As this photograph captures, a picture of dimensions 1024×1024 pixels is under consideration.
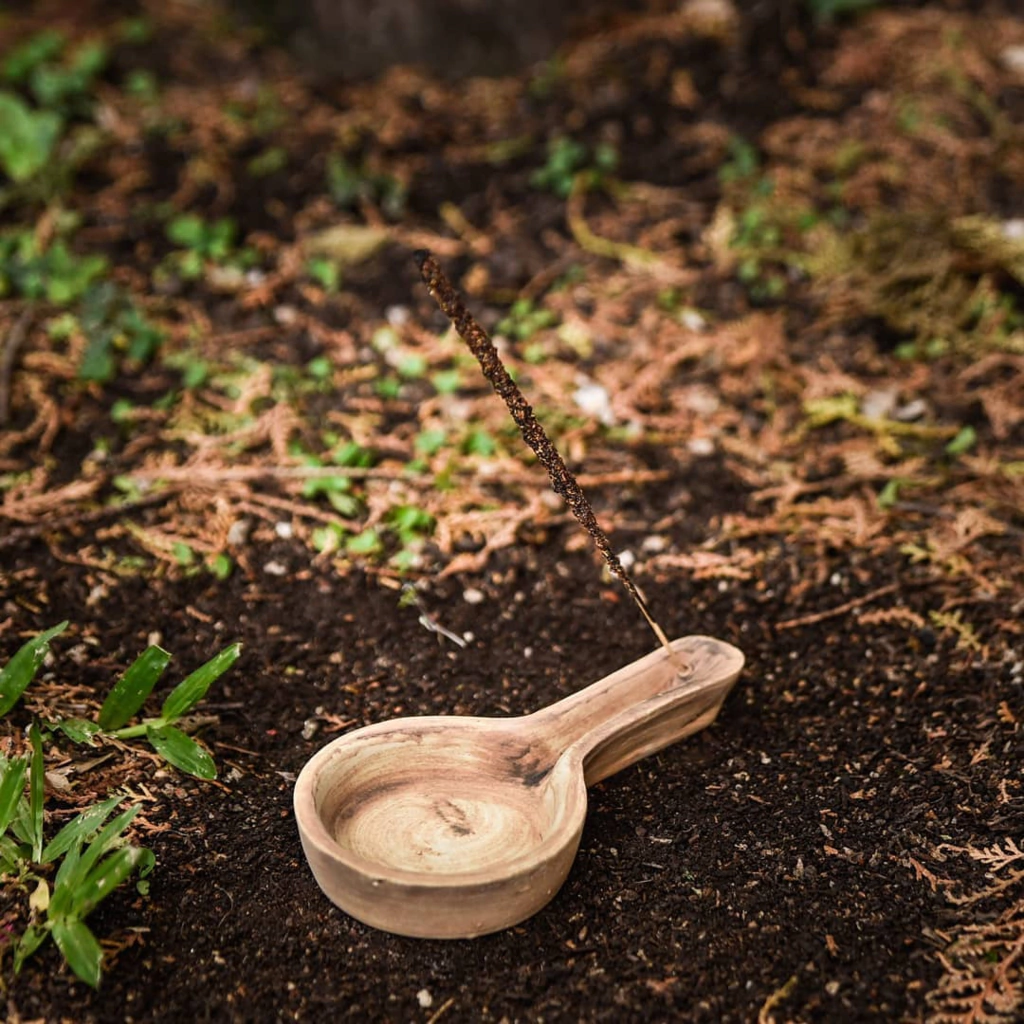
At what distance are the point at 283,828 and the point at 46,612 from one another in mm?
930

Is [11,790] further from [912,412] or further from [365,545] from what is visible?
[912,412]

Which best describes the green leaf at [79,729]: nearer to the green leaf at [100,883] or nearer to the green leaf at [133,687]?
the green leaf at [133,687]

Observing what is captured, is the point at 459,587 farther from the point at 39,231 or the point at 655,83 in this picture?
the point at 655,83

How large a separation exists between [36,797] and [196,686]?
38 centimetres

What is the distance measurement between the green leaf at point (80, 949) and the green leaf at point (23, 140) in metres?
3.19

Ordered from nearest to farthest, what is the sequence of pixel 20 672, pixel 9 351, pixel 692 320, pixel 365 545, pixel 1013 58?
pixel 20 672 < pixel 365 545 < pixel 9 351 < pixel 692 320 < pixel 1013 58

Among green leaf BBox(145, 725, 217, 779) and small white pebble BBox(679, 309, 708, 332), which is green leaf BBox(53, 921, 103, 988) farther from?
small white pebble BBox(679, 309, 708, 332)

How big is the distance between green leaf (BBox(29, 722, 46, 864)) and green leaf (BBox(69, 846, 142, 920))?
0.48 feet

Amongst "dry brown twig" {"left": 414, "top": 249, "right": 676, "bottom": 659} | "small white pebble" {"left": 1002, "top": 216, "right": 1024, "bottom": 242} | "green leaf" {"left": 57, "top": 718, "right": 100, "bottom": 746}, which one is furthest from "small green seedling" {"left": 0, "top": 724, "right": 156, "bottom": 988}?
"small white pebble" {"left": 1002, "top": 216, "right": 1024, "bottom": 242}

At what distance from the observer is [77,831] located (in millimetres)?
2047

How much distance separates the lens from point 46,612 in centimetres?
274

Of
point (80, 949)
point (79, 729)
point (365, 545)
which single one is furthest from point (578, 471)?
point (80, 949)

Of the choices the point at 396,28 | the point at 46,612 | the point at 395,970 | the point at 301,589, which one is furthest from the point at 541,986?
the point at 396,28

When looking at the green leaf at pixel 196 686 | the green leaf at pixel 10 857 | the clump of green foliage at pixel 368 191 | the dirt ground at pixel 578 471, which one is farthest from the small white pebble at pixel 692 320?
the green leaf at pixel 10 857
